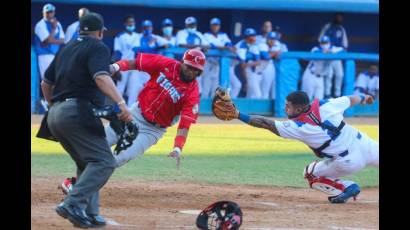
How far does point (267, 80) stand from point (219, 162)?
7.58 metres

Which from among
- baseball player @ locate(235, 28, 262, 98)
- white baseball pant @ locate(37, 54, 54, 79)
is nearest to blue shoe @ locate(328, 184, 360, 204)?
white baseball pant @ locate(37, 54, 54, 79)

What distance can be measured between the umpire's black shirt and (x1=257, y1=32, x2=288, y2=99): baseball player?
40.7 feet

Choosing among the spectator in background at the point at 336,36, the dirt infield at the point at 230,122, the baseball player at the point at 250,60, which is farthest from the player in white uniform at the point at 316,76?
the baseball player at the point at 250,60

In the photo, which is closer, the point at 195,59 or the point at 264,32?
the point at 195,59

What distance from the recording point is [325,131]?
8.84 m

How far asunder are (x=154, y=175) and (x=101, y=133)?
12.8 ft

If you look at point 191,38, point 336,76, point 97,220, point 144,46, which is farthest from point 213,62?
point 97,220

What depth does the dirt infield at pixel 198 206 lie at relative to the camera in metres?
7.54

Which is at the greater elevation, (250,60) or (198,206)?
(250,60)

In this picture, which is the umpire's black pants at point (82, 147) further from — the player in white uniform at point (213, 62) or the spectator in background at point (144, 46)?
the player in white uniform at point (213, 62)

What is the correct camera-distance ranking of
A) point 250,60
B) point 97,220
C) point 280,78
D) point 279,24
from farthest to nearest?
point 279,24 < point 250,60 < point 280,78 < point 97,220

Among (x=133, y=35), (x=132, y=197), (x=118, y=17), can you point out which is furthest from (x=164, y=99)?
(x=118, y=17)

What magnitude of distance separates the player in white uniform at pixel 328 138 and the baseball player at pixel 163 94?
648 millimetres

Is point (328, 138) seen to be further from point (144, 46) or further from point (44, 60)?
point (144, 46)
